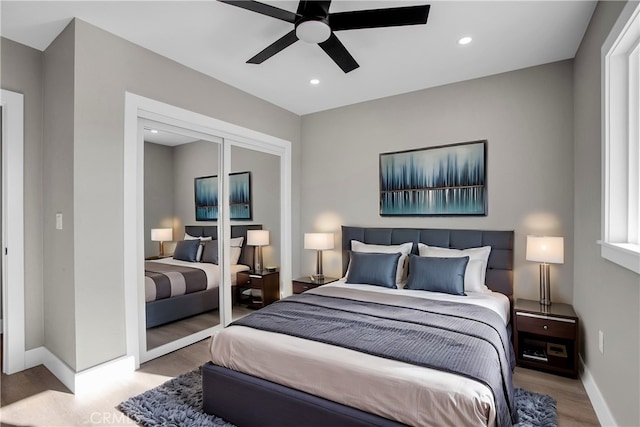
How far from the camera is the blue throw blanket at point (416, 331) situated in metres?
1.63

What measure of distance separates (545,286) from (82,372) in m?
3.90

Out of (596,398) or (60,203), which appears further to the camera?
(60,203)

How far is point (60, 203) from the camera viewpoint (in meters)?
2.58

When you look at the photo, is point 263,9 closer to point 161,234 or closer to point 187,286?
point 161,234

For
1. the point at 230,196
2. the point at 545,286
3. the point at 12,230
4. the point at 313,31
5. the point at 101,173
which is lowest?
the point at 545,286

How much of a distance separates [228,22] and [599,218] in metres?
3.01

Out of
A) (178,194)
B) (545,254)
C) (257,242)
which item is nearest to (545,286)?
(545,254)

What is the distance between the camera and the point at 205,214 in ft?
11.4

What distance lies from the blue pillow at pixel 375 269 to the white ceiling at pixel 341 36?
75.4 inches

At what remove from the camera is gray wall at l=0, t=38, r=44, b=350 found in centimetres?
277

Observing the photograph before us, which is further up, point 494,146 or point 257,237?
point 494,146

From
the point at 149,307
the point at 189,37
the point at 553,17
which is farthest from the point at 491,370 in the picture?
the point at 189,37

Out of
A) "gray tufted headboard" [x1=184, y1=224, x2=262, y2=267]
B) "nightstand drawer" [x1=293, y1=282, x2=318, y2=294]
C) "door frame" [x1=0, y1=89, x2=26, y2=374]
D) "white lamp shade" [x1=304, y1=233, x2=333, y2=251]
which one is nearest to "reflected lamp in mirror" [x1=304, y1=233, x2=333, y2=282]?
"white lamp shade" [x1=304, y1=233, x2=333, y2=251]

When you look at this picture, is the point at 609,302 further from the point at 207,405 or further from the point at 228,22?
the point at 228,22
